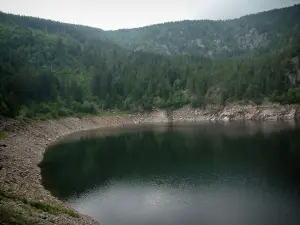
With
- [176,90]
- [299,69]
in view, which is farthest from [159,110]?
[299,69]

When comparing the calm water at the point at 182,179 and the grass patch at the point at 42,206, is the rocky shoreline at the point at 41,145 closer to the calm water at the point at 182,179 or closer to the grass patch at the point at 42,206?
the grass patch at the point at 42,206

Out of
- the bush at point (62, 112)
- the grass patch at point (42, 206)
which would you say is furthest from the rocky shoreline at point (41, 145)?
the bush at point (62, 112)

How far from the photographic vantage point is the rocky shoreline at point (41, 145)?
31.8 metres

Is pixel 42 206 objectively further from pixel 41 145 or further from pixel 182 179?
pixel 41 145

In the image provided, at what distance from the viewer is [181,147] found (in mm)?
81375

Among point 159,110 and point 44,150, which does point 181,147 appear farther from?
point 159,110

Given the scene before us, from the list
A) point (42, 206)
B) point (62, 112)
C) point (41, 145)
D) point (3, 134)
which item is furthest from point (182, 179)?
point (62, 112)

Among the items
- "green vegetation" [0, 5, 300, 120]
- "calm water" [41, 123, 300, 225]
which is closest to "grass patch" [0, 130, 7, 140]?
"calm water" [41, 123, 300, 225]

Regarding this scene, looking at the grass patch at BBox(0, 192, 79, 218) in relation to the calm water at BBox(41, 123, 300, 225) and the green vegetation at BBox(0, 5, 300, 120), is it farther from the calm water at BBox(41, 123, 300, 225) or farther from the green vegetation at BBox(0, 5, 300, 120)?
the green vegetation at BBox(0, 5, 300, 120)

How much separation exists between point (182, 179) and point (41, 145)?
139ft

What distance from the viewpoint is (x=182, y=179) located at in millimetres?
52875

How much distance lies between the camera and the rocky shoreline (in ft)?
104

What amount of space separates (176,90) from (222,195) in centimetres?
13461

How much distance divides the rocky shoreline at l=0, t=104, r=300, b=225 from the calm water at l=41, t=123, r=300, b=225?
130 inches
